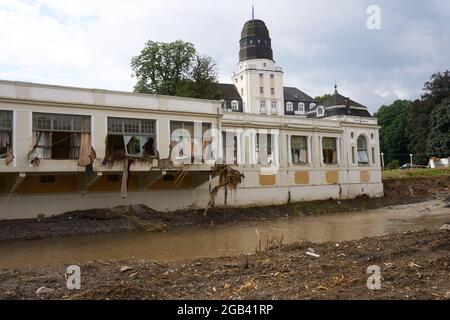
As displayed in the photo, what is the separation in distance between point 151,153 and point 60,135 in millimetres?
4969

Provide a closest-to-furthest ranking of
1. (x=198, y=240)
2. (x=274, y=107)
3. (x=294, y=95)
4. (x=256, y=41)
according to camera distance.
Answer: (x=198, y=240) < (x=256, y=41) < (x=274, y=107) < (x=294, y=95)

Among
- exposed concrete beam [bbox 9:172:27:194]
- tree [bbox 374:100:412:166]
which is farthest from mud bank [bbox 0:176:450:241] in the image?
tree [bbox 374:100:412:166]

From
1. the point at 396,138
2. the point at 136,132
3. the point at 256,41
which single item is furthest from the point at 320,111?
the point at 256,41

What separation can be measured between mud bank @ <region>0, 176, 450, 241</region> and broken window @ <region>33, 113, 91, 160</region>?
131 inches

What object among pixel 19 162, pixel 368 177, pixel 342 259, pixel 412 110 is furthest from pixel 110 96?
pixel 412 110

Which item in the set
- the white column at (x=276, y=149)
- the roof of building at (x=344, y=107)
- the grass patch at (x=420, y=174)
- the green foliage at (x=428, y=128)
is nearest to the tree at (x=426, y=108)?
the green foliage at (x=428, y=128)

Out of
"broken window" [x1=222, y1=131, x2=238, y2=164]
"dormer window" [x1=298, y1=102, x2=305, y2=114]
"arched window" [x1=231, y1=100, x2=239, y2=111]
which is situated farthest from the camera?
"dormer window" [x1=298, y1=102, x2=305, y2=114]

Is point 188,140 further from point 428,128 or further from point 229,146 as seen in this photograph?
point 428,128

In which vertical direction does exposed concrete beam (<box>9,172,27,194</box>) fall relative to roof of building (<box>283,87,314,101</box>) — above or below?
below

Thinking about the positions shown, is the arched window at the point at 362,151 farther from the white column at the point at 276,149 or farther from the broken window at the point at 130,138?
the broken window at the point at 130,138

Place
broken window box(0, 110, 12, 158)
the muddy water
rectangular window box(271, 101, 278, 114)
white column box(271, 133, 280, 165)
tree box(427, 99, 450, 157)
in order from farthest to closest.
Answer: rectangular window box(271, 101, 278, 114) → tree box(427, 99, 450, 157) → white column box(271, 133, 280, 165) → broken window box(0, 110, 12, 158) → the muddy water

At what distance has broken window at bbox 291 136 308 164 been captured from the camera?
36250mm

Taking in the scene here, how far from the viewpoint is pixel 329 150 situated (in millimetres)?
38875

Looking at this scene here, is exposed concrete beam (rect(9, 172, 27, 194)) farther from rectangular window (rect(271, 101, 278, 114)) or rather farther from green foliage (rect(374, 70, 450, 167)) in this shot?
rectangular window (rect(271, 101, 278, 114))
